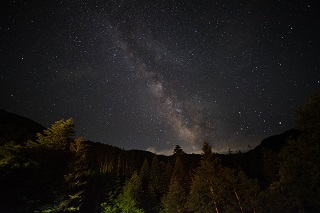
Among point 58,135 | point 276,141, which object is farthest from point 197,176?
point 276,141

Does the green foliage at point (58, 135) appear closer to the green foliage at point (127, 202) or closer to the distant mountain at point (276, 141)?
the green foliage at point (127, 202)

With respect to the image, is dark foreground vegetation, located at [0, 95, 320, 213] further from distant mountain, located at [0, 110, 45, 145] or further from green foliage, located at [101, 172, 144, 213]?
green foliage, located at [101, 172, 144, 213]

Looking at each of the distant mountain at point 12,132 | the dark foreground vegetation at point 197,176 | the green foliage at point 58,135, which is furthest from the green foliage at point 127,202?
the green foliage at point 58,135

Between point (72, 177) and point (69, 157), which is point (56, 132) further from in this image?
point (72, 177)

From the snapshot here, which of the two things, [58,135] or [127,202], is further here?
[127,202]

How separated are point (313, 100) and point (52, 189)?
84.2ft

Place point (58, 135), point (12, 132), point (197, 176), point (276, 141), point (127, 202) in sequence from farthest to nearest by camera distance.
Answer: point (276, 141) → point (12, 132) → point (127, 202) → point (197, 176) → point (58, 135)

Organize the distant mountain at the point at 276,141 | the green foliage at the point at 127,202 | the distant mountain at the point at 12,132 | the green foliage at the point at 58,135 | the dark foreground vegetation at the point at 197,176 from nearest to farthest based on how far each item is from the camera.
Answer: the dark foreground vegetation at the point at 197,176 → the green foliage at the point at 58,135 → the distant mountain at the point at 12,132 → the green foliage at the point at 127,202 → the distant mountain at the point at 276,141

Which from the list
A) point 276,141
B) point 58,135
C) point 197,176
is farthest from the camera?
point 276,141

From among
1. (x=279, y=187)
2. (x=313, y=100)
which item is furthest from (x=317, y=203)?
(x=313, y=100)

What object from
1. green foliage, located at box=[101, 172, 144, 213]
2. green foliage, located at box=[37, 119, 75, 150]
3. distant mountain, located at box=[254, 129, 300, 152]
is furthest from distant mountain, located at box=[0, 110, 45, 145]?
distant mountain, located at box=[254, 129, 300, 152]

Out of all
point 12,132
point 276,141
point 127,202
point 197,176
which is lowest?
point 127,202

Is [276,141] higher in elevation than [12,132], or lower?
higher

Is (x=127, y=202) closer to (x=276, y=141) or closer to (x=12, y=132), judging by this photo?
(x=12, y=132)
